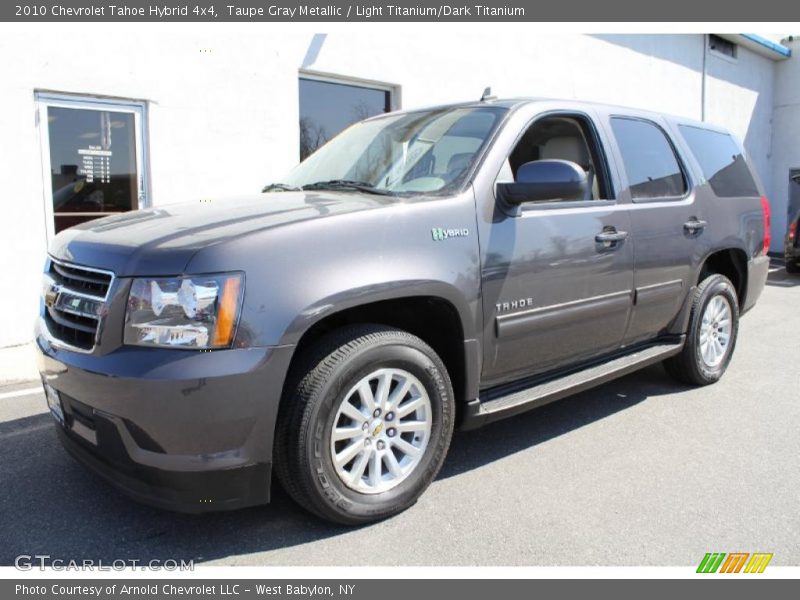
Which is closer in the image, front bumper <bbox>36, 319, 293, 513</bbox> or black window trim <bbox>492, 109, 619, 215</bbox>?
front bumper <bbox>36, 319, 293, 513</bbox>

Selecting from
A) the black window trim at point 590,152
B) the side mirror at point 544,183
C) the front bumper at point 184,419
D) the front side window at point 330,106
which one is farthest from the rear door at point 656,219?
the front side window at point 330,106

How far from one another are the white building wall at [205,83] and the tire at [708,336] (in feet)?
16.4

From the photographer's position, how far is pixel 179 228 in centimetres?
271

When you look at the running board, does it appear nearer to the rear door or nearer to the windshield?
the rear door

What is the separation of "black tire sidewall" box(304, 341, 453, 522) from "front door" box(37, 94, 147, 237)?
198 inches

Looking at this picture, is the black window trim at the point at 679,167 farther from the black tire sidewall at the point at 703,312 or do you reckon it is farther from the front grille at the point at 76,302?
the front grille at the point at 76,302

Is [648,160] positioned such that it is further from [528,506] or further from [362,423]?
[362,423]

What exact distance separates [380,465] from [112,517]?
1.22 metres

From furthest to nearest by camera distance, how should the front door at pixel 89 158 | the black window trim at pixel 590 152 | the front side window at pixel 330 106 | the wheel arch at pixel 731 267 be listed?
1. the front side window at pixel 330 106
2. the front door at pixel 89 158
3. the wheel arch at pixel 731 267
4. the black window trim at pixel 590 152

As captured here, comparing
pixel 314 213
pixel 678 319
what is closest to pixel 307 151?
pixel 678 319

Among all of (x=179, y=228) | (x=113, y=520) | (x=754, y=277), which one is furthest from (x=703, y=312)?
(x=113, y=520)

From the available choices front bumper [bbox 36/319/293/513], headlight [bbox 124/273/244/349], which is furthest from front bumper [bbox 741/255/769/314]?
headlight [bbox 124/273/244/349]

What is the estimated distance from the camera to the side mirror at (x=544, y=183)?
10.3 ft

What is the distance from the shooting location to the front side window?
840 cm
